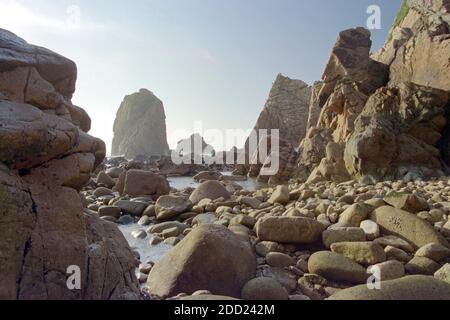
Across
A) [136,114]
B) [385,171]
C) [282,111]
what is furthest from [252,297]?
[136,114]

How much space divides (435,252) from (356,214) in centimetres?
158

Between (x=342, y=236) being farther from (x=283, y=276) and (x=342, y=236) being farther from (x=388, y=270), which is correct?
(x=283, y=276)

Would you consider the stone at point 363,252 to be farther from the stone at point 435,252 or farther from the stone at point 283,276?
the stone at point 283,276

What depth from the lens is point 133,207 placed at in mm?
10852

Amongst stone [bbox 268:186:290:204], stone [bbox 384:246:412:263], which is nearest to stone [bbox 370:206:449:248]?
stone [bbox 384:246:412:263]

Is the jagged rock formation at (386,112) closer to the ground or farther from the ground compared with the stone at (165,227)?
farther from the ground

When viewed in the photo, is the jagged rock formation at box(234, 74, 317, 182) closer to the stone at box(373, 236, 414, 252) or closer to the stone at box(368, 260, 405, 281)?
the stone at box(373, 236, 414, 252)

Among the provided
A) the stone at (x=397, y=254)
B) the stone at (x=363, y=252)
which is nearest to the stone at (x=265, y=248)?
the stone at (x=363, y=252)

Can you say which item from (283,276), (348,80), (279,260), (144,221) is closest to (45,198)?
(283,276)

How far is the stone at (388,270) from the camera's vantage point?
4.70 m

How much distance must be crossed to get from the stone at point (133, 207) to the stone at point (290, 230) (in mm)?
5560

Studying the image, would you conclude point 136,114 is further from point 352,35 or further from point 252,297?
point 252,297

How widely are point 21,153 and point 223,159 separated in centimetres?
5303
